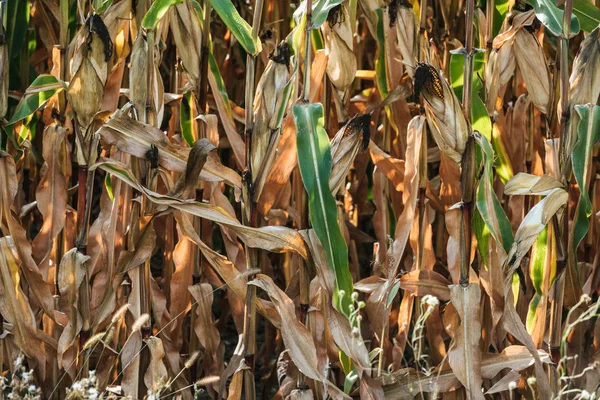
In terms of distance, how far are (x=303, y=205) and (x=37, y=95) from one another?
529 millimetres

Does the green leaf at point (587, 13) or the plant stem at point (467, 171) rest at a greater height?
the green leaf at point (587, 13)

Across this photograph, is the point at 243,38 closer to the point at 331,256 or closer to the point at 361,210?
the point at 331,256

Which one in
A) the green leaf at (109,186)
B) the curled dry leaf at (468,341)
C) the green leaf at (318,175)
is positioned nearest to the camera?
the green leaf at (318,175)

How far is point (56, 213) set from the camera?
5.32 feet

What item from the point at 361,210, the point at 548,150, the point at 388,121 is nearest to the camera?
the point at 548,150

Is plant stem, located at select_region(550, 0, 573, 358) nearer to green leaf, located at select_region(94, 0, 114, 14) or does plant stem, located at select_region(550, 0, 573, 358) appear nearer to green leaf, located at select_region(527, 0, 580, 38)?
green leaf, located at select_region(527, 0, 580, 38)

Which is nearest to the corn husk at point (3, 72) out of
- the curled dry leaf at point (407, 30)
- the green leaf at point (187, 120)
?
the green leaf at point (187, 120)

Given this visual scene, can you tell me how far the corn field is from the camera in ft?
4.61

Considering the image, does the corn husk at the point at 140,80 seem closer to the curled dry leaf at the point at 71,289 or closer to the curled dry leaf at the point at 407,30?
the curled dry leaf at the point at 71,289

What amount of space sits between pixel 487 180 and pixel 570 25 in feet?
0.98

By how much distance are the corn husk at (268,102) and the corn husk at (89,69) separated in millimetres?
276

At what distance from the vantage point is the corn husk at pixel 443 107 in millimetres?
1375

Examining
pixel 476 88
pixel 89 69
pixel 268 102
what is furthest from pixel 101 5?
pixel 476 88

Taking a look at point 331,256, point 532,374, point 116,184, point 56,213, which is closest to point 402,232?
point 331,256
